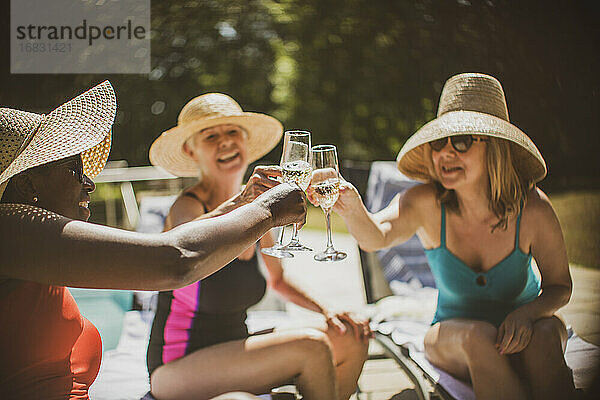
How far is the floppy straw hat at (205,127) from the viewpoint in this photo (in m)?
1.76

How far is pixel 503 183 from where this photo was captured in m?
1.72

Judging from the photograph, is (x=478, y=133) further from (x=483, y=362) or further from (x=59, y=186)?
(x=59, y=186)

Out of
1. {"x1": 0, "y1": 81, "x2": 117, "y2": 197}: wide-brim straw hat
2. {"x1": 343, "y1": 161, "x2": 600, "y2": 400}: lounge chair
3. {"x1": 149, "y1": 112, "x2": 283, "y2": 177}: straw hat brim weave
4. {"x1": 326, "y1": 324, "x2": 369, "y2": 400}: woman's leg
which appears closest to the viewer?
{"x1": 0, "y1": 81, "x2": 117, "y2": 197}: wide-brim straw hat

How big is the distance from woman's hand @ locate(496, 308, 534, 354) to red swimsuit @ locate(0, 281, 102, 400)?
44.5 inches

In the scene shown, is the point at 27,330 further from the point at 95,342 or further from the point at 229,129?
the point at 229,129

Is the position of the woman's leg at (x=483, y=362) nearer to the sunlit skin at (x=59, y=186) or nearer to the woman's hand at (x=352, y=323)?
the woman's hand at (x=352, y=323)

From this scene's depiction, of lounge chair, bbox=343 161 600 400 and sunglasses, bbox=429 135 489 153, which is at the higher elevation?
sunglasses, bbox=429 135 489 153

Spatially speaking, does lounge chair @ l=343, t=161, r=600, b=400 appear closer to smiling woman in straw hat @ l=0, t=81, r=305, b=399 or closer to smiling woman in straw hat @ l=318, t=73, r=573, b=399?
smiling woman in straw hat @ l=318, t=73, r=573, b=399

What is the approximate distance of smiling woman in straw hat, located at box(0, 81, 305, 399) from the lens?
2.85 feet

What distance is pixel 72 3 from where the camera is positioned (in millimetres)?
1511

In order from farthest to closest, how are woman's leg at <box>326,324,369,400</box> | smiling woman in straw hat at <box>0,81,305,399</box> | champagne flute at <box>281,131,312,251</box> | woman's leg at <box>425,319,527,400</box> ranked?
woman's leg at <box>326,324,369,400</box> → woman's leg at <box>425,319,527,400</box> → champagne flute at <box>281,131,312,251</box> → smiling woman in straw hat at <box>0,81,305,399</box>

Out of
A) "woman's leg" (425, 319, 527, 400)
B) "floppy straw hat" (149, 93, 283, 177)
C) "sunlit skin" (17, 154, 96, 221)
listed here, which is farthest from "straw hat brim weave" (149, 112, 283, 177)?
"woman's leg" (425, 319, 527, 400)

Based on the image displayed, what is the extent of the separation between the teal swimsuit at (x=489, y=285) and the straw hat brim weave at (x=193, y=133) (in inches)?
28.0

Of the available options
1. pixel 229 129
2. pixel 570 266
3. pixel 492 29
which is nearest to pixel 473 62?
pixel 492 29
